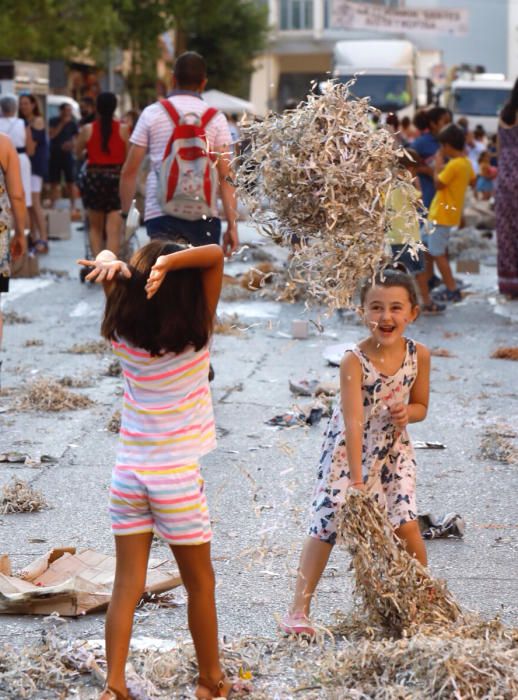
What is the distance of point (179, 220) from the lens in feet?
29.5

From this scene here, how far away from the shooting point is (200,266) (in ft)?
13.8

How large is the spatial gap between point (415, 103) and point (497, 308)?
108ft

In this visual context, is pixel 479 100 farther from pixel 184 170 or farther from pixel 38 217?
pixel 184 170

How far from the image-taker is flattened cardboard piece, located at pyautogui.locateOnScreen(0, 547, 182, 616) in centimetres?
507

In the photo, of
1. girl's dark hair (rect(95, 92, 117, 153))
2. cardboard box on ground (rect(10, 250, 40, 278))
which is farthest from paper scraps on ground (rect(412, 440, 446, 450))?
cardboard box on ground (rect(10, 250, 40, 278))

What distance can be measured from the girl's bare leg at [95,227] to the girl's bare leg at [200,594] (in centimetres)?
1083

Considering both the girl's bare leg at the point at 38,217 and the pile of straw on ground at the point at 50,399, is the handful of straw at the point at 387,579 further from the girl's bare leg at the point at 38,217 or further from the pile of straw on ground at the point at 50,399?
the girl's bare leg at the point at 38,217

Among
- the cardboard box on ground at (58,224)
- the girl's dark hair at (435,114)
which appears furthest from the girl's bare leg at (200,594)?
the cardboard box on ground at (58,224)

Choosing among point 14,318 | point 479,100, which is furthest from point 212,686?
point 479,100

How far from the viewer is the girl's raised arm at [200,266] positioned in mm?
4039

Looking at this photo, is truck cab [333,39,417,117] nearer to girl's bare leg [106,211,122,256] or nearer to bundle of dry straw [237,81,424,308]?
girl's bare leg [106,211,122,256]

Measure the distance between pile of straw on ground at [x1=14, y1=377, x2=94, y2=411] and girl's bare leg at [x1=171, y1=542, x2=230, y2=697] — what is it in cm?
496

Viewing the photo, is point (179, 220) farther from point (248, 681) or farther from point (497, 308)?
point (497, 308)

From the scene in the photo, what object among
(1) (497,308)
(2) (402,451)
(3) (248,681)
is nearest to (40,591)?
(3) (248,681)
